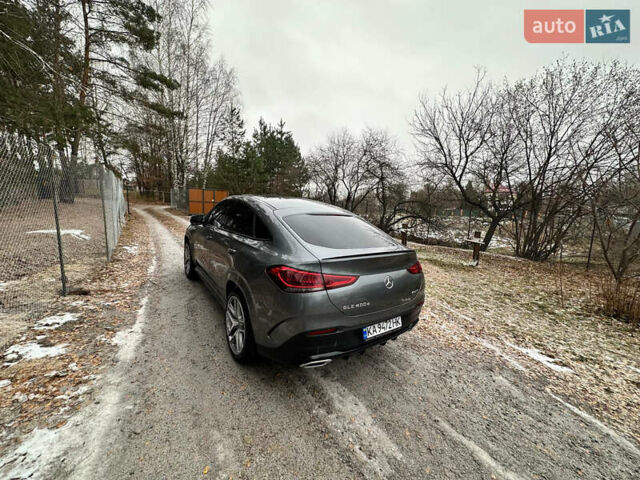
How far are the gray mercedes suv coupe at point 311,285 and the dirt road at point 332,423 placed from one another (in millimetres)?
392

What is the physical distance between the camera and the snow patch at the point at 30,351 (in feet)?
7.75

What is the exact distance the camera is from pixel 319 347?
1.94 meters

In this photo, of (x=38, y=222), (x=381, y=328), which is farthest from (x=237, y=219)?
(x=38, y=222)

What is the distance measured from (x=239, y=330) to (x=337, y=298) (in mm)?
1166

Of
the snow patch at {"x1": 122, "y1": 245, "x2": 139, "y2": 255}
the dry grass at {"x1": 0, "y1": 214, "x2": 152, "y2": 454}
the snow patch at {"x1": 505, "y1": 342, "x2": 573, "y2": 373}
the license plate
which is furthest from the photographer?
the snow patch at {"x1": 122, "y1": 245, "x2": 139, "y2": 255}

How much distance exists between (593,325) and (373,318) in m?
4.27

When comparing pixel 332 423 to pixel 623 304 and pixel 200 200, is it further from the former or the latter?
pixel 200 200

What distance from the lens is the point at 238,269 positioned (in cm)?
255

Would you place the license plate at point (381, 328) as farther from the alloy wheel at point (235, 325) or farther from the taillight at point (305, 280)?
the alloy wheel at point (235, 325)

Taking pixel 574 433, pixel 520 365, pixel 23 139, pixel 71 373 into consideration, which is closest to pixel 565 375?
pixel 520 365

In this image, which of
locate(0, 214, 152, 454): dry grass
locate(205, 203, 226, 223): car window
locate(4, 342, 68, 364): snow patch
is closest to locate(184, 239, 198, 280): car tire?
locate(0, 214, 152, 454): dry grass

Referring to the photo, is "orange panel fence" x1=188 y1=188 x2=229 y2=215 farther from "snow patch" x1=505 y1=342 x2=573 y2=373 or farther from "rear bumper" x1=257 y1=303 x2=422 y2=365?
"snow patch" x1=505 y1=342 x2=573 y2=373

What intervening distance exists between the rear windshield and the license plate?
2.26 ft

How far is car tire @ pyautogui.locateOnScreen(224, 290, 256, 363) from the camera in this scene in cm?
233
